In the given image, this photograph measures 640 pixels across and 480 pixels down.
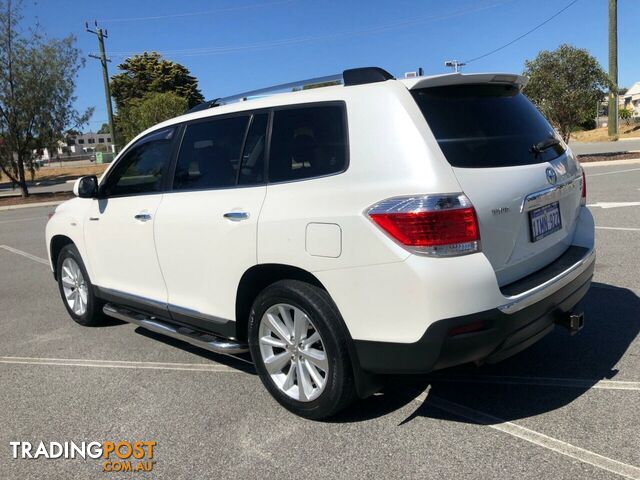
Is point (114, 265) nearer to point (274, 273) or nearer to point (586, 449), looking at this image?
point (274, 273)

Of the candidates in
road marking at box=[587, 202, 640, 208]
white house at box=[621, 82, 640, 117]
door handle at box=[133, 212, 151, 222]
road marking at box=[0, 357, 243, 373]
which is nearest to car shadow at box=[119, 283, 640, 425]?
road marking at box=[0, 357, 243, 373]

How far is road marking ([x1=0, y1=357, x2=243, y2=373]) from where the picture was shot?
4210mm

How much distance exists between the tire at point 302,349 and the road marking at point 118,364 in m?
0.80

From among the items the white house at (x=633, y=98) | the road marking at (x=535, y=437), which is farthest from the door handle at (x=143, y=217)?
the white house at (x=633, y=98)

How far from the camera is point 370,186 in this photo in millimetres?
2848

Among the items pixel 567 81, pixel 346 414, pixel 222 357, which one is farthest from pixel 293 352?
pixel 567 81

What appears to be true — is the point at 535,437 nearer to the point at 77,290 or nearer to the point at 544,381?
the point at 544,381

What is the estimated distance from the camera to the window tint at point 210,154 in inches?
144

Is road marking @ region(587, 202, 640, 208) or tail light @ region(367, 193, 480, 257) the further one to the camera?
road marking @ region(587, 202, 640, 208)

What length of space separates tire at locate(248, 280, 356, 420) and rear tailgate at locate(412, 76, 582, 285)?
90 centimetres

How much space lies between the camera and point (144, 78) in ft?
194

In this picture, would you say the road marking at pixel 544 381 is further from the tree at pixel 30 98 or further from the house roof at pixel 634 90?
the house roof at pixel 634 90

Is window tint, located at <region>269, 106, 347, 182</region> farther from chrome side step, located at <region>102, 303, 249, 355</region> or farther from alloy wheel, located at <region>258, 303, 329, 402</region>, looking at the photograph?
chrome side step, located at <region>102, 303, 249, 355</region>

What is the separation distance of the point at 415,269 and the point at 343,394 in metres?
0.85
